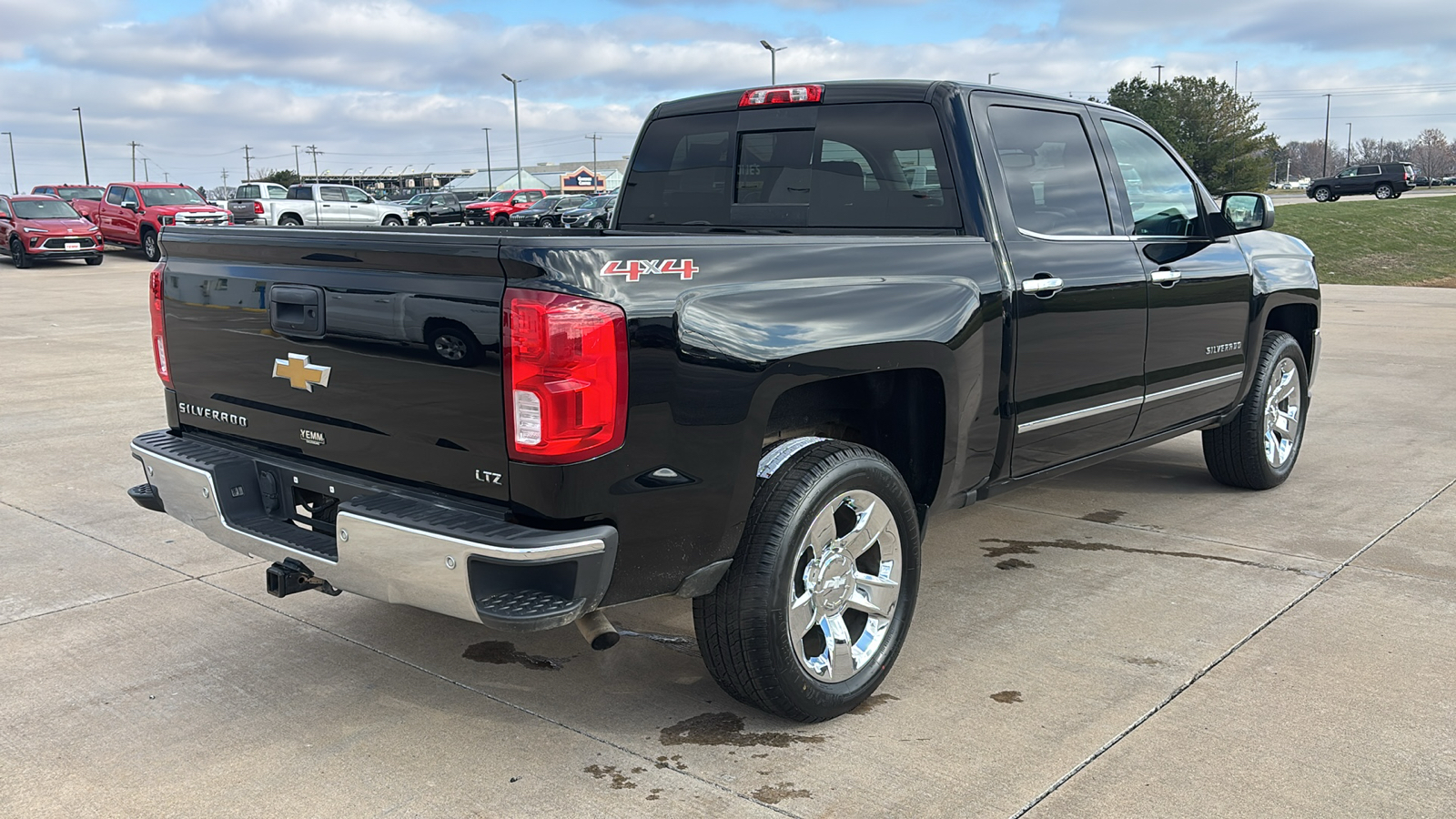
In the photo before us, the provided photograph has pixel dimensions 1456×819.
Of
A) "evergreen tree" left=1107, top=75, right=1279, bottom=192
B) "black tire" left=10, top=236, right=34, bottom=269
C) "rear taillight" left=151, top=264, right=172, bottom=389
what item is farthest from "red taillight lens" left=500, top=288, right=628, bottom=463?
"evergreen tree" left=1107, top=75, right=1279, bottom=192

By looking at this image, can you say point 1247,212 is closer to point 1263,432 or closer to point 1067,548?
point 1263,432

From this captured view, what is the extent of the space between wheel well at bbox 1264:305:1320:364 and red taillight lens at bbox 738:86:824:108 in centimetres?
309

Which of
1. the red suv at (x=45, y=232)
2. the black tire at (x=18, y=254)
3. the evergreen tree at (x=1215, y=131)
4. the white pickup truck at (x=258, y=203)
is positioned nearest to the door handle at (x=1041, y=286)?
the red suv at (x=45, y=232)

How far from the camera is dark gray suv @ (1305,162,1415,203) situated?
49.8 m

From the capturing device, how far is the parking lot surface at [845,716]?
307 centimetres

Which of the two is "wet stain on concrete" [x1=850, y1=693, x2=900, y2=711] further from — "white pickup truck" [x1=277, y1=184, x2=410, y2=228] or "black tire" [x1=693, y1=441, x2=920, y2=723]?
"white pickup truck" [x1=277, y1=184, x2=410, y2=228]

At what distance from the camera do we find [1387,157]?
156500 millimetres

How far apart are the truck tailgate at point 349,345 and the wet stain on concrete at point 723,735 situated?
0.99 metres

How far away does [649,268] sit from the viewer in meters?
2.93

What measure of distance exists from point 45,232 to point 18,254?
3.27 feet

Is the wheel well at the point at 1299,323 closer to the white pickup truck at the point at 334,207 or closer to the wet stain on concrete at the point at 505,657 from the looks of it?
the wet stain on concrete at the point at 505,657

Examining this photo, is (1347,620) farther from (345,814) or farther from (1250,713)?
(345,814)

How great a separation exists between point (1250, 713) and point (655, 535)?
1.87 m

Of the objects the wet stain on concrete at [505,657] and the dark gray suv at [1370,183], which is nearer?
the wet stain on concrete at [505,657]
